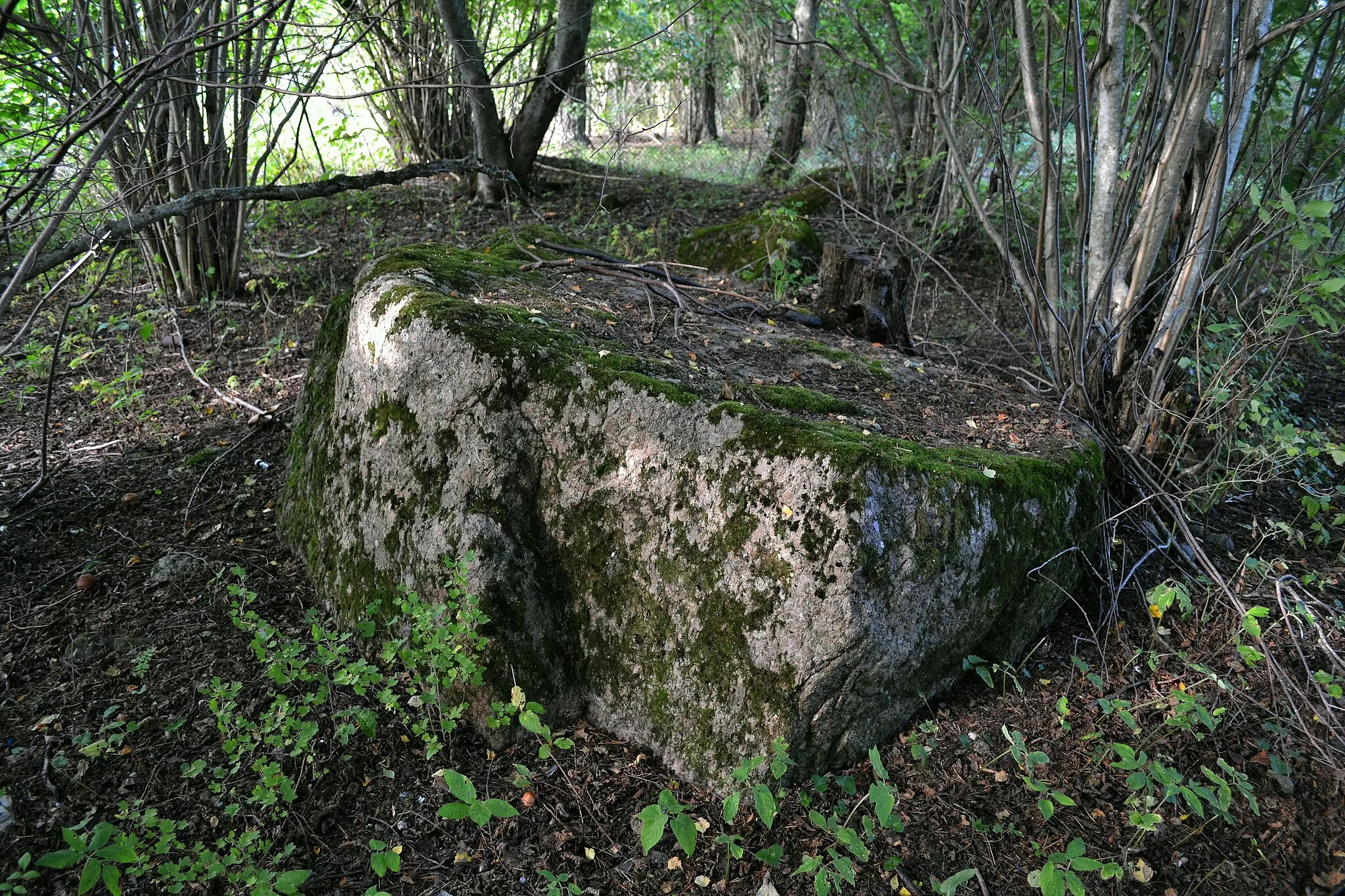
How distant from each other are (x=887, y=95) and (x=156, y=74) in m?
5.82

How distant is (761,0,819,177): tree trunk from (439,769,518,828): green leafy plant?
7.74m

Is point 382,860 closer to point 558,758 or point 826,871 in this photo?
point 558,758

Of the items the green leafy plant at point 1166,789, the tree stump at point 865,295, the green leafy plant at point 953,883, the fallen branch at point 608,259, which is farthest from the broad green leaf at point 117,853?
the tree stump at point 865,295

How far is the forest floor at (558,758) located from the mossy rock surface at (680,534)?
0.21 metres

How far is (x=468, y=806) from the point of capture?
189 cm

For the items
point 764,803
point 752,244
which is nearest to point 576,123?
point 752,244

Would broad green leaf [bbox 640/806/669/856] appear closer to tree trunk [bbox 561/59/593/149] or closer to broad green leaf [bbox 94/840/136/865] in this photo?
broad green leaf [bbox 94/840/136/865]

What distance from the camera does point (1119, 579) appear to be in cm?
311

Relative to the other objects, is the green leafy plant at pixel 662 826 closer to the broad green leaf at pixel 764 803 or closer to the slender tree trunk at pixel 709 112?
the broad green leaf at pixel 764 803

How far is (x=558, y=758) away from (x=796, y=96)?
8.68 meters

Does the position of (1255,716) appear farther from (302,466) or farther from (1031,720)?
(302,466)

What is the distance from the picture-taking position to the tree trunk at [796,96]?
8602 millimetres

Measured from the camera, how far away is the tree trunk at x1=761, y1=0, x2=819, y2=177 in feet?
28.2

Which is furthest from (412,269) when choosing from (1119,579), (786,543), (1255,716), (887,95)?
(887,95)
